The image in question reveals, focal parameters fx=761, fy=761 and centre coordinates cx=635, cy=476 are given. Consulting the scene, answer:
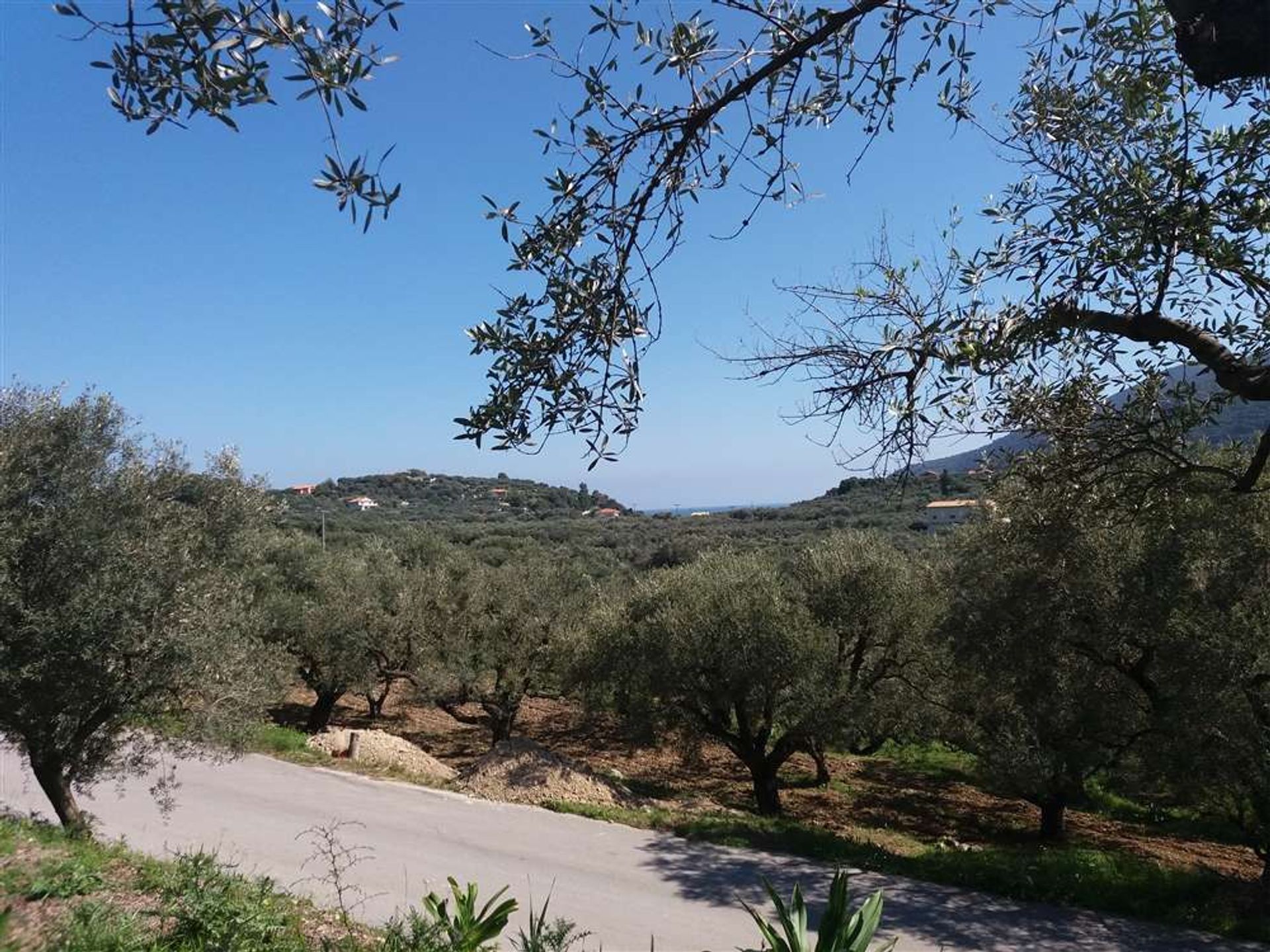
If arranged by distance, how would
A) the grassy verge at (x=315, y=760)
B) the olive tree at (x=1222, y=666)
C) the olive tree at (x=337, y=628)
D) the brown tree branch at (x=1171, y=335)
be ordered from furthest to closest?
the olive tree at (x=337, y=628), the grassy verge at (x=315, y=760), the olive tree at (x=1222, y=666), the brown tree branch at (x=1171, y=335)

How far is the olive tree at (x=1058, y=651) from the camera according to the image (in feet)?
30.7

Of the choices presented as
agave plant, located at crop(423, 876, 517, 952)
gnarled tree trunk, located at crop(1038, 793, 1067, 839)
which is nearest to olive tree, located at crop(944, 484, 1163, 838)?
gnarled tree trunk, located at crop(1038, 793, 1067, 839)

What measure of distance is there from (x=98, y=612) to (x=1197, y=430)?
31.1 ft

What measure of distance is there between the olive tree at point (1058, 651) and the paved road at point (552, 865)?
268 cm

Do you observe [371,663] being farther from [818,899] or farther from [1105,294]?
[1105,294]

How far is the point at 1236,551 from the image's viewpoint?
8.38m

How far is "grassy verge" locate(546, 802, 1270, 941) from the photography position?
27.9ft

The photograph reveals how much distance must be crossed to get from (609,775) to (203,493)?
29.8 feet

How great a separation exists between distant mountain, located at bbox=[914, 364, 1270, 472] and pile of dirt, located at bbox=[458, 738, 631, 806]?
9692 mm

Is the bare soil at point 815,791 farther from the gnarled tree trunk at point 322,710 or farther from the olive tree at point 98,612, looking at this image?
the olive tree at point 98,612

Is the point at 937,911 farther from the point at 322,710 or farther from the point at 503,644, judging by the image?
the point at 322,710

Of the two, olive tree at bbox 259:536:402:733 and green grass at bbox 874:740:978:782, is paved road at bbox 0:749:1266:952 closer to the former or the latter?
olive tree at bbox 259:536:402:733

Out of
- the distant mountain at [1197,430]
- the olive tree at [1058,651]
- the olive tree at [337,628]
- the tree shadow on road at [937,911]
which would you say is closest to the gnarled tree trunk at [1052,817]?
the olive tree at [1058,651]

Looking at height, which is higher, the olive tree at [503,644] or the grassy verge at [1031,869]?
the olive tree at [503,644]
